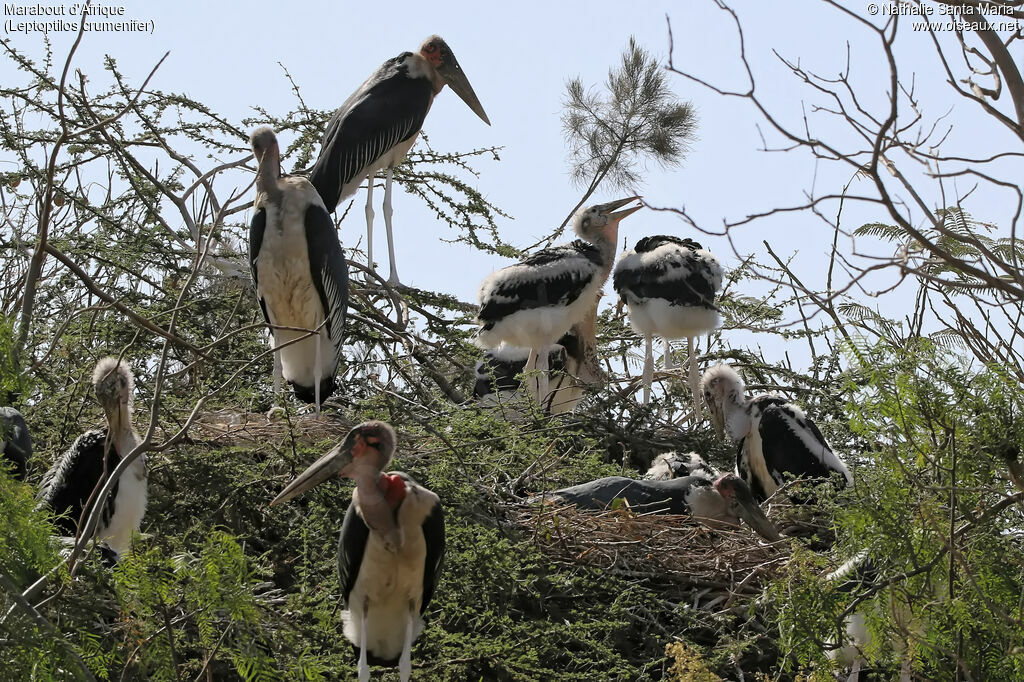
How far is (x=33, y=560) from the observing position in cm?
344

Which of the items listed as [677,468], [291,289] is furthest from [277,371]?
[677,468]

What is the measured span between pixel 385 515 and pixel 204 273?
3.98m

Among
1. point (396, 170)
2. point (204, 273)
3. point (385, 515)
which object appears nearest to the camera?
point (385, 515)

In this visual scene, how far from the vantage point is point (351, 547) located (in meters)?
4.88

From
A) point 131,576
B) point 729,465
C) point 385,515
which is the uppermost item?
point 729,465

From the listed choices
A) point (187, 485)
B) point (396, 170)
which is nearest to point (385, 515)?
point (187, 485)

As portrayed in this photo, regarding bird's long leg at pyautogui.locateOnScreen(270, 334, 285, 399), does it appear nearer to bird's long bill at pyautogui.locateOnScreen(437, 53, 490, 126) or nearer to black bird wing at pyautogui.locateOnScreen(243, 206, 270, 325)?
black bird wing at pyautogui.locateOnScreen(243, 206, 270, 325)

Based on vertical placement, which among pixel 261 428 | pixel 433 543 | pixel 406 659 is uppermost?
pixel 261 428

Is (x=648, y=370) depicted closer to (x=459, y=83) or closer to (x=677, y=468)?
(x=677, y=468)

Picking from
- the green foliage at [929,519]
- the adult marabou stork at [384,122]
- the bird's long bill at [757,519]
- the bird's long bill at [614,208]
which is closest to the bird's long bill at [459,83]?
the adult marabou stork at [384,122]

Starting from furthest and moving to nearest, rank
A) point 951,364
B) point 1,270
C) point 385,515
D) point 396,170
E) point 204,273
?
point 396,170 < point 204,273 < point 1,270 < point 385,515 < point 951,364

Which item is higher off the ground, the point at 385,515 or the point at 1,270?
the point at 1,270

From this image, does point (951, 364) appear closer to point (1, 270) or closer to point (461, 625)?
point (461, 625)

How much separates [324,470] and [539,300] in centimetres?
381
